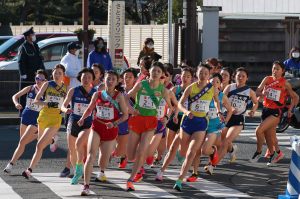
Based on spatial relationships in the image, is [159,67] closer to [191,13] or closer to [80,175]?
[80,175]

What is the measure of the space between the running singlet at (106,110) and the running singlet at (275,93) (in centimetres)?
382

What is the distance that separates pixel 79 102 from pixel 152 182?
63.3 inches

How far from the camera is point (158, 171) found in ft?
47.2

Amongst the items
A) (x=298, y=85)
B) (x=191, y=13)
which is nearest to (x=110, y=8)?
(x=298, y=85)

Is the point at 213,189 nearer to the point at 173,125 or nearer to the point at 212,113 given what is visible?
the point at 212,113

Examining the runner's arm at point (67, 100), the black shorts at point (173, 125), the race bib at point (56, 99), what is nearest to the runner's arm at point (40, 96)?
the race bib at point (56, 99)

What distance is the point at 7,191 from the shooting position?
13.0 meters

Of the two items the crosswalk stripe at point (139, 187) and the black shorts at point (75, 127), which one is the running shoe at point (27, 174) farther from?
the crosswalk stripe at point (139, 187)

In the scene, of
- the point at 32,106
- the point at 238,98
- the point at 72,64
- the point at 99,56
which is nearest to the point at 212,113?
the point at 238,98

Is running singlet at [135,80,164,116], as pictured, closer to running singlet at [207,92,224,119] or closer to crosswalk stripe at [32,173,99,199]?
running singlet at [207,92,224,119]

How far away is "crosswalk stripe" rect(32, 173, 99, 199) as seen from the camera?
12750mm

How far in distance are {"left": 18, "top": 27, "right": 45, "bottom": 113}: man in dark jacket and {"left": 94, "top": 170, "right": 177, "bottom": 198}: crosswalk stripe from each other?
6518 mm

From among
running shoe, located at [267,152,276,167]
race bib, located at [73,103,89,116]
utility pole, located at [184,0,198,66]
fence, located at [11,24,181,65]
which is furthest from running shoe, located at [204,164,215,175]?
fence, located at [11,24,181,65]

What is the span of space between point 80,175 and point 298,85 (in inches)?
359
